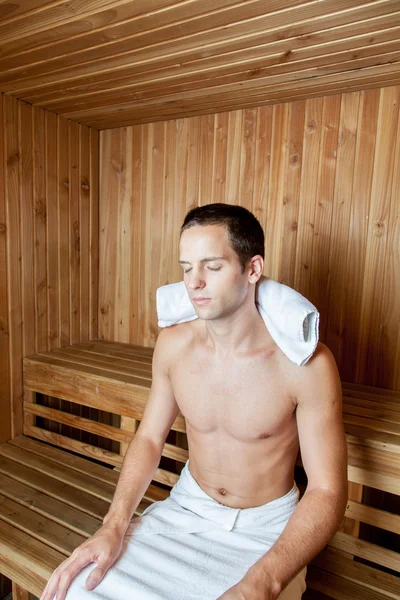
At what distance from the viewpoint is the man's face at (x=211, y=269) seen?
132 cm

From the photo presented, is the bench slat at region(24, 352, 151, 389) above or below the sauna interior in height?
below

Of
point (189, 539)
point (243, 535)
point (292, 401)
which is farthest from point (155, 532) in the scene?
point (292, 401)

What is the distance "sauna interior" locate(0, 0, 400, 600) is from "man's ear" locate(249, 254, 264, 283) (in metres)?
0.84

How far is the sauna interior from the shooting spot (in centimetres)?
167

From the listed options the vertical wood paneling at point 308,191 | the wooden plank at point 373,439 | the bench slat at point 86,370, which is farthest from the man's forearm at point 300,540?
the vertical wood paneling at point 308,191

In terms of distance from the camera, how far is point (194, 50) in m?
1.82

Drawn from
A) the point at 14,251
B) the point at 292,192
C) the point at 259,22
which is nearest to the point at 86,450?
the point at 14,251

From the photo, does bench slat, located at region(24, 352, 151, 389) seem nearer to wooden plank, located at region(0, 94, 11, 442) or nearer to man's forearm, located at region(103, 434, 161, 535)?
wooden plank, located at region(0, 94, 11, 442)

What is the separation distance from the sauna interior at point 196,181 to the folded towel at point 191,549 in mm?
471

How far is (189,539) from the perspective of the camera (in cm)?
138

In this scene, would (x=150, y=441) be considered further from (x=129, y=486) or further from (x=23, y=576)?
(x=23, y=576)

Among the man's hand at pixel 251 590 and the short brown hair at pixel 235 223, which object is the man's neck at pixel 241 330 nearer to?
the short brown hair at pixel 235 223

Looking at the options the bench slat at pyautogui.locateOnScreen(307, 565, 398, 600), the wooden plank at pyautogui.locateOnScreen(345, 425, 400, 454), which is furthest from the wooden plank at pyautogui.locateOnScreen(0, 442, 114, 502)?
the wooden plank at pyautogui.locateOnScreen(345, 425, 400, 454)

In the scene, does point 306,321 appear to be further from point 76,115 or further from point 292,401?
point 76,115
